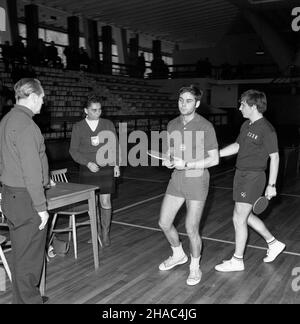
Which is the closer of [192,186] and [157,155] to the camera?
[157,155]

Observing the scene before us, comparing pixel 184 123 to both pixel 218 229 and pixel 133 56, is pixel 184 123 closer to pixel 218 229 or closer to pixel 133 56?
pixel 218 229

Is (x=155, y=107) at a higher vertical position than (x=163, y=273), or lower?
higher

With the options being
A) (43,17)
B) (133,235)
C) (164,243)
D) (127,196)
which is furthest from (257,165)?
(43,17)

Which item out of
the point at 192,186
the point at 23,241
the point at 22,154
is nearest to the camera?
the point at 22,154

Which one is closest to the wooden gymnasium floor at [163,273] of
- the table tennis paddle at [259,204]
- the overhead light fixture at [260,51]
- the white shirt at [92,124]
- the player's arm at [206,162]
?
the table tennis paddle at [259,204]

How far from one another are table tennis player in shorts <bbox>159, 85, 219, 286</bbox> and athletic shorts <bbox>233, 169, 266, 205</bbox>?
0.39 meters

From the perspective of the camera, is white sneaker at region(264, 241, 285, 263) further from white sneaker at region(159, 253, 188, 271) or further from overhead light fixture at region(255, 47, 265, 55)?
overhead light fixture at region(255, 47, 265, 55)

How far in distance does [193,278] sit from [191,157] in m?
1.01

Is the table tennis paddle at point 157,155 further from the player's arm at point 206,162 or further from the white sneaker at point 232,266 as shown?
the white sneaker at point 232,266

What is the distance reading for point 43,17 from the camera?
2019 centimetres

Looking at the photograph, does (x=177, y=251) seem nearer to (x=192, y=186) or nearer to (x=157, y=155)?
(x=192, y=186)

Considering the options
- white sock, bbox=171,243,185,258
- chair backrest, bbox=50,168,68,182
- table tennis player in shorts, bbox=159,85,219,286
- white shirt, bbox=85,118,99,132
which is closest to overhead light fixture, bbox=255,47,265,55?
chair backrest, bbox=50,168,68,182

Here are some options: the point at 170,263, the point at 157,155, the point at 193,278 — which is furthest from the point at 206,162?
the point at 170,263

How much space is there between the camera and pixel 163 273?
3420mm
